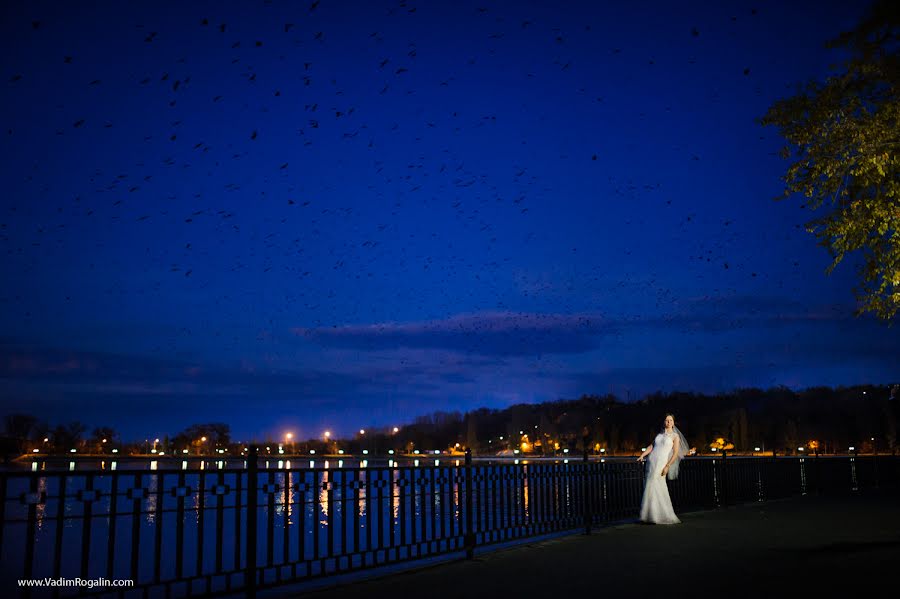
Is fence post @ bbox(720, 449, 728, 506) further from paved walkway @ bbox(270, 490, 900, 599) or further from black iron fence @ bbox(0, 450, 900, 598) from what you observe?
paved walkway @ bbox(270, 490, 900, 599)

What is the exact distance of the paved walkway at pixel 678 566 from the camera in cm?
794

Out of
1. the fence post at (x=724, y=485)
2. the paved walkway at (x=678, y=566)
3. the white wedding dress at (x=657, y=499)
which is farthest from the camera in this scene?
the fence post at (x=724, y=485)

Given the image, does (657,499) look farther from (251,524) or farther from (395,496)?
(251,524)

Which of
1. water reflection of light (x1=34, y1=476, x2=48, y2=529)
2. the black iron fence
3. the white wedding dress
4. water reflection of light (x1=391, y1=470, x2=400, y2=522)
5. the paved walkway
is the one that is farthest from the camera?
the white wedding dress

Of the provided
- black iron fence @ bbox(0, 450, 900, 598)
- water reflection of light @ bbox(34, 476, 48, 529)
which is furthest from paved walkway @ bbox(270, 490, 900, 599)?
water reflection of light @ bbox(34, 476, 48, 529)

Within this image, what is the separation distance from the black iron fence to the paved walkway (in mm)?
531

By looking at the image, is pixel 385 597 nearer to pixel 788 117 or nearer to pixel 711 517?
pixel 711 517

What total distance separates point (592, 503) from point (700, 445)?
551ft

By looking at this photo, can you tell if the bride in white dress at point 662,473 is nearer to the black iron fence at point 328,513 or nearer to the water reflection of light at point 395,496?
the black iron fence at point 328,513

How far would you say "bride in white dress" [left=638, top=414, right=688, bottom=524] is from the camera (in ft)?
46.7

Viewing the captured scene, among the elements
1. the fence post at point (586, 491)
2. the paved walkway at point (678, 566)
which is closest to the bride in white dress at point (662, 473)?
the paved walkway at point (678, 566)

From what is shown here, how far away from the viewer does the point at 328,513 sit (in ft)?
27.3

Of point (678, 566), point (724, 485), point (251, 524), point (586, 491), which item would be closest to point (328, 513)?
point (251, 524)

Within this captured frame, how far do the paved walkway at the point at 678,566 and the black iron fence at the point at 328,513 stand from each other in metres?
0.53
